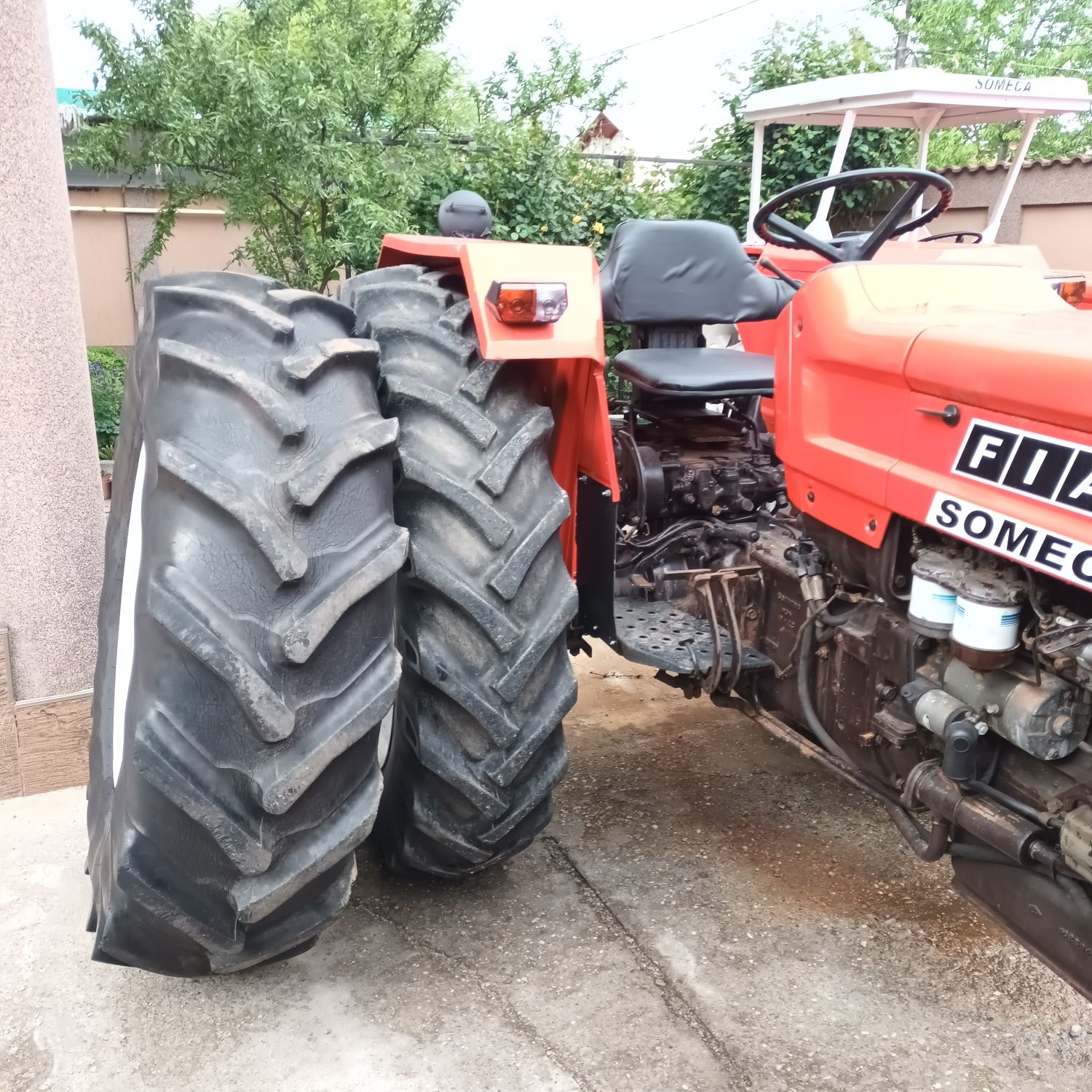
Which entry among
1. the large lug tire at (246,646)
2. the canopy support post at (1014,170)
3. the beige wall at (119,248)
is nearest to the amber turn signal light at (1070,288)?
the large lug tire at (246,646)

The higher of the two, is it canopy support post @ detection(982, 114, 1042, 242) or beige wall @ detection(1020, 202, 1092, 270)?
canopy support post @ detection(982, 114, 1042, 242)

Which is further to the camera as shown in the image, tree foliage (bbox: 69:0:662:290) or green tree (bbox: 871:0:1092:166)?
green tree (bbox: 871:0:1092:166)

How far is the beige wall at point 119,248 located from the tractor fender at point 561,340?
27.6 feet

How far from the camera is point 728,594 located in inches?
97.5

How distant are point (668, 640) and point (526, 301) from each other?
0.93m

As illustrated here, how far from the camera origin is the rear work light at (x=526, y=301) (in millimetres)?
1961

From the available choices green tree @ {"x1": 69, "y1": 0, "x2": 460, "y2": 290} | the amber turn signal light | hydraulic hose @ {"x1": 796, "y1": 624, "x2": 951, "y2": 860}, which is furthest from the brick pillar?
green tree @ {"x1": 69, "y1": 0, "x2": 460, "y2": 290}

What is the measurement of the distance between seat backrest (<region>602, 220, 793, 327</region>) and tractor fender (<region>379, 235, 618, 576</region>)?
0.63 m

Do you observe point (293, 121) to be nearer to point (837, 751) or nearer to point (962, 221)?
point (837, 751)

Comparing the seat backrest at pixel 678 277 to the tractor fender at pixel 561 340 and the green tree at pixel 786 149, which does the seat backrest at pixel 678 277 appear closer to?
the tractor fender at pixel 561 340

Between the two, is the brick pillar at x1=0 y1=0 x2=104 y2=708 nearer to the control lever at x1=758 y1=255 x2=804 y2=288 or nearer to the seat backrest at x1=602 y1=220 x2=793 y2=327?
the seat backrest at x1=602 y1=220 x2=793 y2=327

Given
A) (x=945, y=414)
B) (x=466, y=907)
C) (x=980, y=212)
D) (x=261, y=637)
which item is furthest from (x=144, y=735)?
(x=980, y=212)

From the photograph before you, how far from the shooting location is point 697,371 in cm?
285

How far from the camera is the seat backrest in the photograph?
2.95 m
